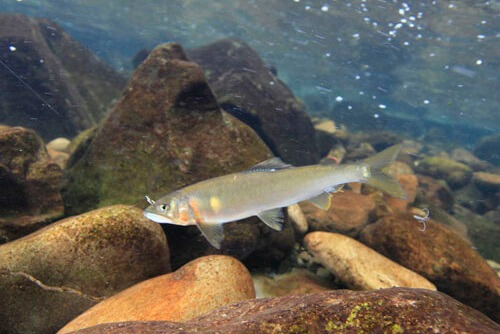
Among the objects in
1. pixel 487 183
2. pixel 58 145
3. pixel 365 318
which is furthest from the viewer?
pixel 487 183

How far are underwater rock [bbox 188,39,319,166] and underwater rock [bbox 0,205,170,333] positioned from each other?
6.25 metres

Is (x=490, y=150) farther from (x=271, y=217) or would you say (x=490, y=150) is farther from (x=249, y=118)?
(x=271, y=217)

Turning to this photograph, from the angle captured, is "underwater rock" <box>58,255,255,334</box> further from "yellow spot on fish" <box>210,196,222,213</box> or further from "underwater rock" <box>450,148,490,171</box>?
"underwater rock" <box>450,148,490,171</box>

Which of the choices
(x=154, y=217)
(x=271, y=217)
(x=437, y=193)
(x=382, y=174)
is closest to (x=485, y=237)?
(x=437, y=193)

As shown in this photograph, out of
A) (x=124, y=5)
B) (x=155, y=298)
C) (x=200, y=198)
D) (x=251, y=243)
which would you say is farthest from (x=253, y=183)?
(x=124, y=5)

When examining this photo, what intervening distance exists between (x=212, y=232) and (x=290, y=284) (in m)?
1.68

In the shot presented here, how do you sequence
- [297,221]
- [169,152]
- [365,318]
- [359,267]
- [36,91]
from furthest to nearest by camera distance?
[36,91]
[297,221]
[169,152]
[359,267]
[365,318]

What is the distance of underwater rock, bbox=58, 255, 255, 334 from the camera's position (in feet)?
9.56

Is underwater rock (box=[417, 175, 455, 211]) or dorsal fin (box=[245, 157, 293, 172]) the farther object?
underwater rock (box=[417, 175, 455, 211])

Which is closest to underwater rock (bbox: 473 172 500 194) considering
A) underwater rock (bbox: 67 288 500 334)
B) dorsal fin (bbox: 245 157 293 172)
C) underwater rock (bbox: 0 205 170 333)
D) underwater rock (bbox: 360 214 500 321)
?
underwater rock (bbox: 360 214 500 321)

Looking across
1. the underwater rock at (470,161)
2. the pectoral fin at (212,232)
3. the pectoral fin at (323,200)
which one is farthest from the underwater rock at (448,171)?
the pectoral fin at (212,232)

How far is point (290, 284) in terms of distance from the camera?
4336 millimetres

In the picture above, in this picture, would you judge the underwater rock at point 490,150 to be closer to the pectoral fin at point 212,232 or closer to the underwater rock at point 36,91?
the underwater rock at point 36,91

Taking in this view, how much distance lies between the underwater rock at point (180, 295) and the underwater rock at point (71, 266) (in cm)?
26
